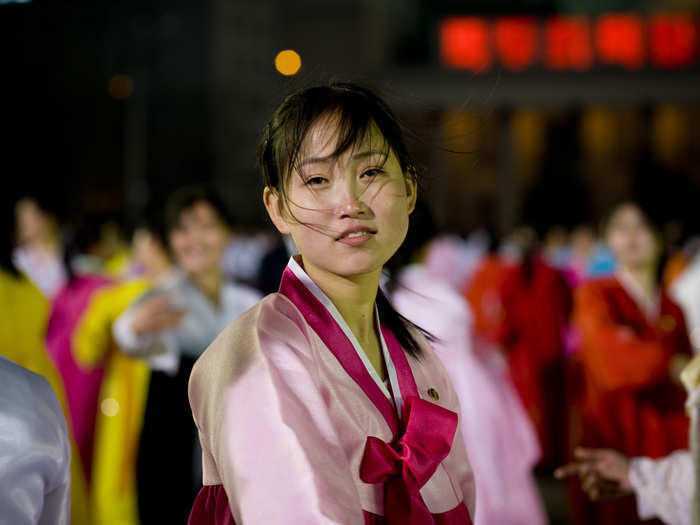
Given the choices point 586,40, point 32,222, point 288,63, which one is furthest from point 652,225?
point 586,40

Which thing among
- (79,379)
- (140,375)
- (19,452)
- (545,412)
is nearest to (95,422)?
(79,379)

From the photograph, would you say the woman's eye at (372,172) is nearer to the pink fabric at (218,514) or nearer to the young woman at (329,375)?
the young woman at (329,375)

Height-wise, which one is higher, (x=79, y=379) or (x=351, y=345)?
(x=351, y=345)

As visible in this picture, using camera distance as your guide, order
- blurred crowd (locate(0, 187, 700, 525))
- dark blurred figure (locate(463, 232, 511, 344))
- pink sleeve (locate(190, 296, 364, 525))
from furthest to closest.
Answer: dark blurred figure (locate(463, 232, 511, 344)), blurred crowd (locate(0, 187, 700, 525)), pink sleeve (locate(190, 296, 364, 525))

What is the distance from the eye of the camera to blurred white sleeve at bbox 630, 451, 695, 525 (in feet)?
6.72

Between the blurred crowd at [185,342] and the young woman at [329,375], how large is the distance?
1101 mm

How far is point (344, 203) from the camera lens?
4.22ft

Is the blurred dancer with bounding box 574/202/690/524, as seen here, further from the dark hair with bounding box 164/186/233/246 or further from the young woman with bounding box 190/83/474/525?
the young woman with bounding box 190/83/474/525

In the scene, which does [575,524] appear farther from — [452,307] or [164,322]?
[164,322]

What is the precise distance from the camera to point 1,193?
3.29m

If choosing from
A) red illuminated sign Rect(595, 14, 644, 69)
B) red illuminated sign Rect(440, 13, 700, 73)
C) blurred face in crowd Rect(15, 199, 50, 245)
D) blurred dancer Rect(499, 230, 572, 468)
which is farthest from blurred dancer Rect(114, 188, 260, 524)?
red illuminated sign Rect(595, 14, 644, 69)

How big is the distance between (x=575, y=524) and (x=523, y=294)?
337 cm

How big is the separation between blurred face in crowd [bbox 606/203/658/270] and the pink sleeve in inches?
119

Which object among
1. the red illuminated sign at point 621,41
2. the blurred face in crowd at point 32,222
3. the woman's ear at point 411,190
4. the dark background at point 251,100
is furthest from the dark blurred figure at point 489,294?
the red illuminated sign at point 621,41
